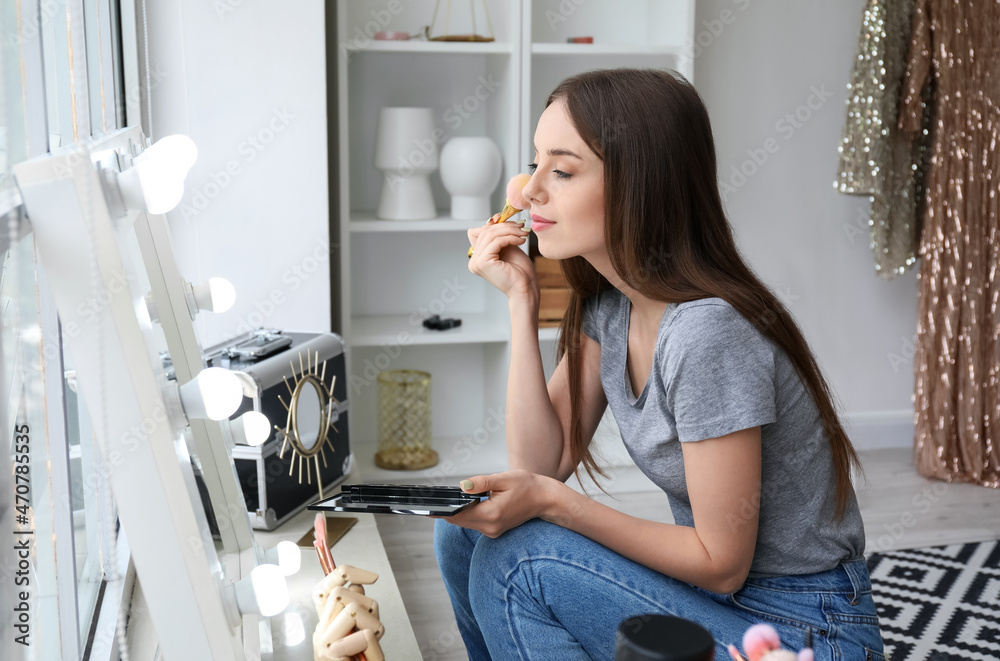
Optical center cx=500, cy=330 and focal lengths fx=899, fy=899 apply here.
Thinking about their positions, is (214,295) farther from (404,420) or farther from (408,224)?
(404,420)

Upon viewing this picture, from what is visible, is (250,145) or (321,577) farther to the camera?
(250,145)

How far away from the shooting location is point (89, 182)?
23.1 inches

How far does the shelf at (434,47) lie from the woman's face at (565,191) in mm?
1176

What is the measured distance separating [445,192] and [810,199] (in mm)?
1120

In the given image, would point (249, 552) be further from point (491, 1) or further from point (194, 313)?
point (491, 1)

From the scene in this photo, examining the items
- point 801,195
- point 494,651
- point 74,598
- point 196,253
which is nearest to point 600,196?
point 494,651

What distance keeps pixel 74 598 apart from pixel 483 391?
1.89 m

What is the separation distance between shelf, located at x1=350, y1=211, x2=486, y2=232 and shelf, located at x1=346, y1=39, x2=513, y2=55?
42 cm

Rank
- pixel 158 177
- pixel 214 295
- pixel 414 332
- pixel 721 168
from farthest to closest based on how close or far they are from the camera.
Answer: pixel 721 168 < pixel 414 332 < pixel 214 295 < pixel 158 177

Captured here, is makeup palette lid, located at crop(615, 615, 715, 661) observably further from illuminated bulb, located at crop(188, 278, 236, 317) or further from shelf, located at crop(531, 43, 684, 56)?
shelf, located at crop(531, 43, 684, 56)

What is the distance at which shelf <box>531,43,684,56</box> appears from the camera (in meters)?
2.27

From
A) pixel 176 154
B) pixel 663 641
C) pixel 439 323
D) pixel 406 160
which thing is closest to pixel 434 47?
pixel 406 160

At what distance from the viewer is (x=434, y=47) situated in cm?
222

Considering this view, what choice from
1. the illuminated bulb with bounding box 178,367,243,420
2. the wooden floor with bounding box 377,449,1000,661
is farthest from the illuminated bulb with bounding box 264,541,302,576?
the wooden floor with bounding box 377,449,1000,661
